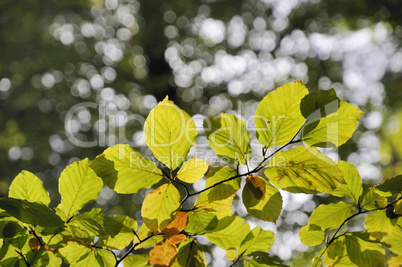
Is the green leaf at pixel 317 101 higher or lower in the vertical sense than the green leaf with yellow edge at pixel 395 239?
higher

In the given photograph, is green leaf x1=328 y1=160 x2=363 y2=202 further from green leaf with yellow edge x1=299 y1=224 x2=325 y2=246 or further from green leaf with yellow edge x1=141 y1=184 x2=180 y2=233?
green leaf with yellow edge x1=141 y1=184 x2=180 y2=233

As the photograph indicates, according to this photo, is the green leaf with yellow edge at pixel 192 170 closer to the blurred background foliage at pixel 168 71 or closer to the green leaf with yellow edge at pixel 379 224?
the green leaf with yellow edge at pixel 379 224

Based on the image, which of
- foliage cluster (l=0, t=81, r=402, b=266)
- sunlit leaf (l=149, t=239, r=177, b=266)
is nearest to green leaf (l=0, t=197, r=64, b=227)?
foliage cluster (l=0, t=81, r=402, b=266)

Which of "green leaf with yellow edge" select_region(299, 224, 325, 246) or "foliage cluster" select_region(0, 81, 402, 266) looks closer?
"foliage cluster" select_region(0, 81, 402, 266)

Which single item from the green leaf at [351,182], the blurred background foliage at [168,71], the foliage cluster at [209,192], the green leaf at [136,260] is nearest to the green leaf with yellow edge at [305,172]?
the foliage cluster at [209,192]

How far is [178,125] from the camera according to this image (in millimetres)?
336

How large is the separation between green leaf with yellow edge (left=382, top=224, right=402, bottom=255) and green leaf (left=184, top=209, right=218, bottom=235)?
0.23 meters

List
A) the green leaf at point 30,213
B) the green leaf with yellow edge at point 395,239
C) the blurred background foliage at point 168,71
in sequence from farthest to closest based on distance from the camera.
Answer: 1. the blurred background foliage at point 168,71
2. the green leaf with yellow edge at point 395,239
3. the green leaf at point 30,213

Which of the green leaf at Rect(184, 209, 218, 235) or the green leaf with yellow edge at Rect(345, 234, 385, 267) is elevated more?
the green leaf at Rect(184, 209, 218, 235)

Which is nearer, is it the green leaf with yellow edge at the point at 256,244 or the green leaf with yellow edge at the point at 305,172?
the green leaf with yellow edge at the point at 305,172

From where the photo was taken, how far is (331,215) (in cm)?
43

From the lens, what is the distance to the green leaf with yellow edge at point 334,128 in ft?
1.07

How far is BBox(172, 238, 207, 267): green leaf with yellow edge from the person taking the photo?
0.37m

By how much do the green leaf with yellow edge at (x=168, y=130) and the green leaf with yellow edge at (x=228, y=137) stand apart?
24 mm
